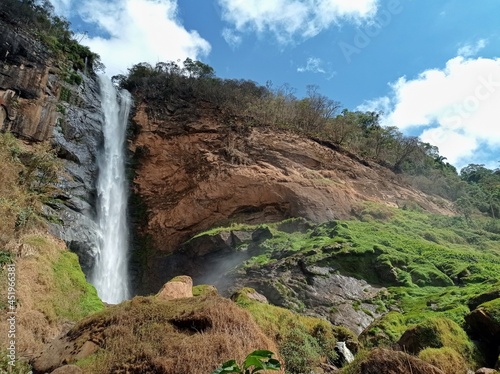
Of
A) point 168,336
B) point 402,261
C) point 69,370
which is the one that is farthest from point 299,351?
point 402,261

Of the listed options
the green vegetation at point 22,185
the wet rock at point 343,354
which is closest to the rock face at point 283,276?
the wet rock at point 343,354

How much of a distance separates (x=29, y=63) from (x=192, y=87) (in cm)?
1268

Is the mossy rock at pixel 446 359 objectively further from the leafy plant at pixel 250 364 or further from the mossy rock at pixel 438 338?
the leafy plant at pixel 250 364

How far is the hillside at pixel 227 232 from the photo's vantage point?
8.14 meters

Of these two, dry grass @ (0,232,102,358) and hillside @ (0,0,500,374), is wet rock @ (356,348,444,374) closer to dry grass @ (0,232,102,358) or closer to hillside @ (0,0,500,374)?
hillside @ (0,0,500,374)

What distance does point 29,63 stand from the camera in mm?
25766

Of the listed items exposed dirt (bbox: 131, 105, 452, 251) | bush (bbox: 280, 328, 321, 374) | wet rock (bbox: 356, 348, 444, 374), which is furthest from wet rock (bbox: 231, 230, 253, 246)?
wet rock (bbox: 356, 348, 444, 374)

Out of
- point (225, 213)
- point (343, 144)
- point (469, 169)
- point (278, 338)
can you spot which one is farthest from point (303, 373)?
point (469, 169)

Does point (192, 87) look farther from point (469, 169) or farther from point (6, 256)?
point (469, 169)

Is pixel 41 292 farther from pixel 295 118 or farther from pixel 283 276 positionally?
pixel 295 118

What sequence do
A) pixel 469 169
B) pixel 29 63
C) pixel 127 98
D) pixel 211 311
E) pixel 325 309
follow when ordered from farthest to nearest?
pixel 469 169 < pixel 127 98 < pixel 29 63 < pixel 325 309 < pixel 211 311

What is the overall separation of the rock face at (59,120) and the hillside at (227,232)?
110mm

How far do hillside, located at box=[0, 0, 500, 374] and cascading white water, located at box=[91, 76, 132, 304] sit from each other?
0.79 m

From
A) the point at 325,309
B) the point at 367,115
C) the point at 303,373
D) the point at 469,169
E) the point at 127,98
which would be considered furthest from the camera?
the point at 469,169
